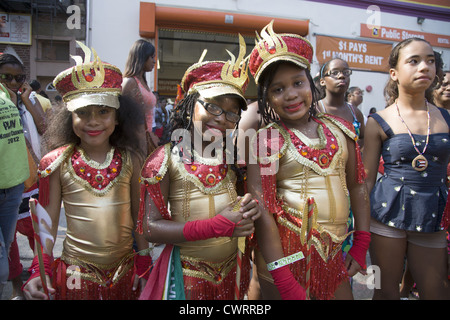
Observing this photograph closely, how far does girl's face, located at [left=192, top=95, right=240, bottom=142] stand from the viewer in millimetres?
1806

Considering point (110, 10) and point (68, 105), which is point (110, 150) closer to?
point (68, 105)

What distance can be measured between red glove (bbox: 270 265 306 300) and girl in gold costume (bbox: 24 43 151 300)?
81cm

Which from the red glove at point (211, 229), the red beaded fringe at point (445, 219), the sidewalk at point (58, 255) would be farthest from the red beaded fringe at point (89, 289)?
the red beaded fringe at point (445, 219)

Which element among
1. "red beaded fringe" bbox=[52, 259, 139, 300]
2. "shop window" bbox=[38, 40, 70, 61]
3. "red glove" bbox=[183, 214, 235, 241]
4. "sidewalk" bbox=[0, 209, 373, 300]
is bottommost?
"sidewalk" bbox=[0, 209, 373, 300]

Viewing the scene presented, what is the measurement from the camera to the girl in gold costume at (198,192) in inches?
69.1

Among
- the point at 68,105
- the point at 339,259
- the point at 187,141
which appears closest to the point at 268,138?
the point at 187,141

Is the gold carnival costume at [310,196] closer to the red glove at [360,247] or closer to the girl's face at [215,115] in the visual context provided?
the red glove at [360,247]

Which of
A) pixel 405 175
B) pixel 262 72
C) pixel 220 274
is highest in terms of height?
pixel 262 72

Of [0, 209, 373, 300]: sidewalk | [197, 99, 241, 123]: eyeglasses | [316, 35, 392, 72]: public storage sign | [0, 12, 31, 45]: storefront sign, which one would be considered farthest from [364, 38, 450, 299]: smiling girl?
[0, 12, 31, 45]: storefront sign

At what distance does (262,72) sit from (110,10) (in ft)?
30.1

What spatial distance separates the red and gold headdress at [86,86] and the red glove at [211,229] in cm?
89

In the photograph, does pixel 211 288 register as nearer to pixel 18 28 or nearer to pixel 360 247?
pixel 360 247

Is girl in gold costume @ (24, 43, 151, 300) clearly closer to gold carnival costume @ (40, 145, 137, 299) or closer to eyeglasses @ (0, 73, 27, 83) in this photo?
gold carnival costume @ (40, 145, 137, 299)

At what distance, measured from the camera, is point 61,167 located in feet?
6.54
